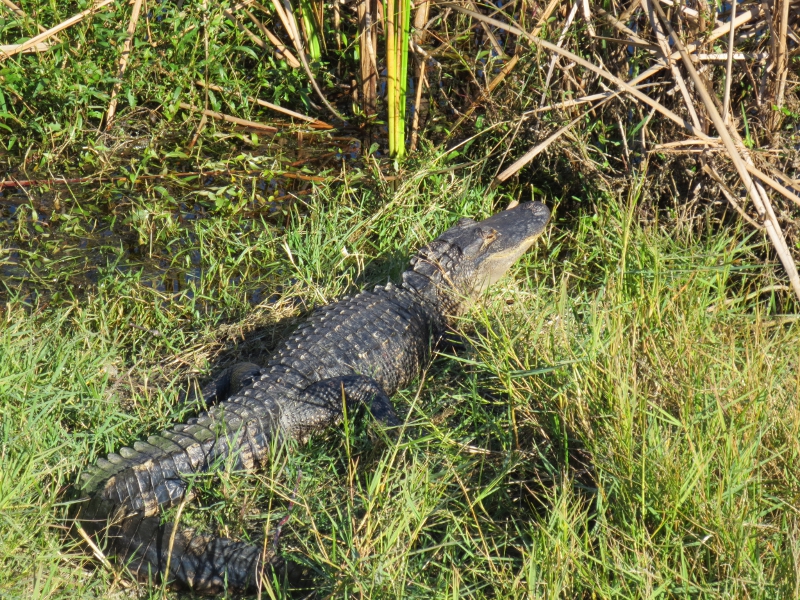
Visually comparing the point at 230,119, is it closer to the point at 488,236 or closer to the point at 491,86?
the point at 491,86

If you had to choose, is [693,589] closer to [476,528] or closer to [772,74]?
[476,528]

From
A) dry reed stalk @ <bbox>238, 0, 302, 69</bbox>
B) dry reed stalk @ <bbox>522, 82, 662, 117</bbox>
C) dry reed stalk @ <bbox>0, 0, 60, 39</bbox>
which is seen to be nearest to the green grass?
dry reed stalk @ <bbox>522, 82, 662, 117</bbox>

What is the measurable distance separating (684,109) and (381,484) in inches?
103

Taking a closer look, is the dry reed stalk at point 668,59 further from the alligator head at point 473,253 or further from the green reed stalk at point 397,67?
the green reed stalk at point 397,67

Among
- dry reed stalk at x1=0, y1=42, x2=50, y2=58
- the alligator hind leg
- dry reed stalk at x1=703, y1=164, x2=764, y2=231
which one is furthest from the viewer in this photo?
dry reed stalk at x1=0, y1=42, x2=50, y2=58

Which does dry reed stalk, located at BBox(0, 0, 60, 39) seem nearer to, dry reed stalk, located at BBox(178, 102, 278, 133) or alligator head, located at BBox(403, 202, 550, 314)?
dry reed stalk, located at BBox(178, 102, 278, 133)

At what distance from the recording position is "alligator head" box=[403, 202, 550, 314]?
4.22 meters

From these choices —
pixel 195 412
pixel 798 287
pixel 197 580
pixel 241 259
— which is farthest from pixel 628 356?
pixel 241 259

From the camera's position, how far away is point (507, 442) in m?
2.99

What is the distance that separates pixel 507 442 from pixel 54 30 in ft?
12.9

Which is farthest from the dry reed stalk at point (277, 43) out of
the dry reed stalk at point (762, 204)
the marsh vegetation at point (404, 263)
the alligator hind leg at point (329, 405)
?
the alligator hind leg at point (329, 405)

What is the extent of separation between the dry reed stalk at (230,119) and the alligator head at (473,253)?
1977 millimetres

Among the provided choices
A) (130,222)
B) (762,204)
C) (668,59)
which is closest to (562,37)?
(668,59)

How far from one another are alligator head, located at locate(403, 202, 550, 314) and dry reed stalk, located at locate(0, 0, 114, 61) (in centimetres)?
272
